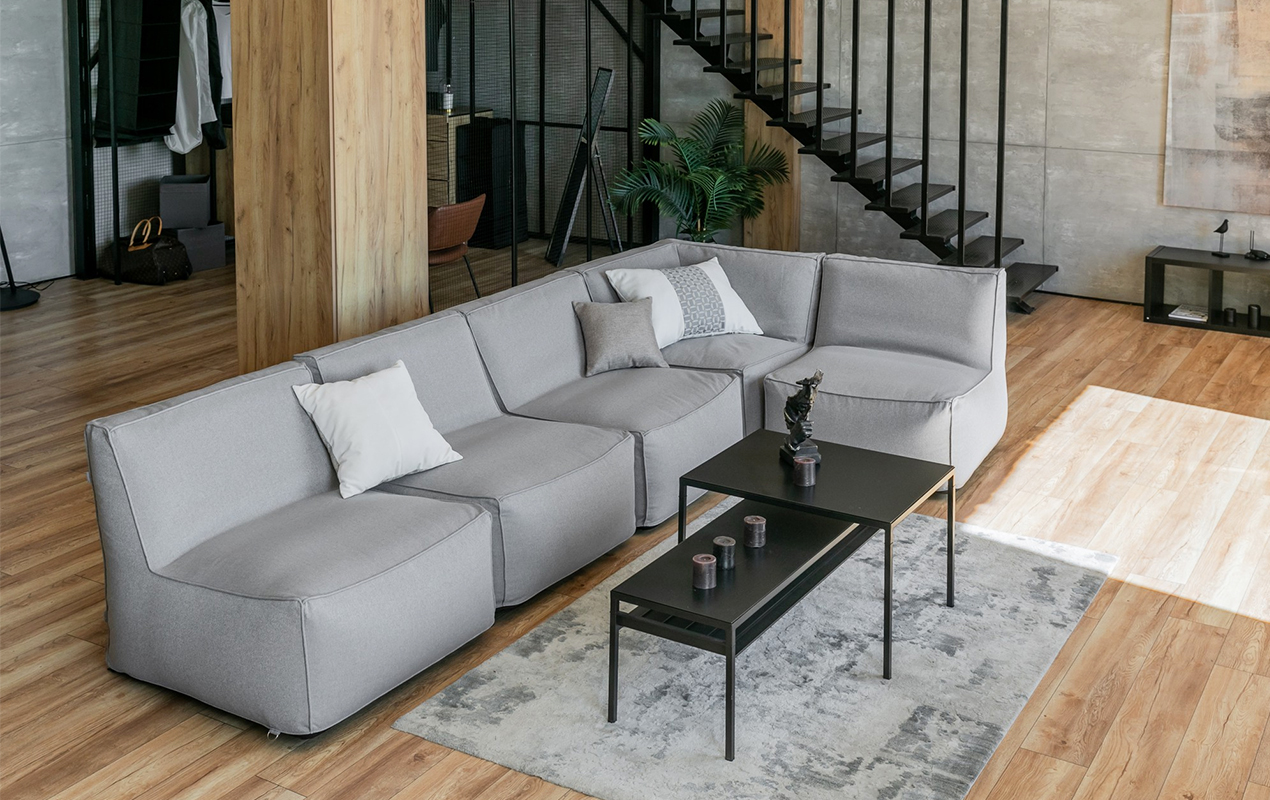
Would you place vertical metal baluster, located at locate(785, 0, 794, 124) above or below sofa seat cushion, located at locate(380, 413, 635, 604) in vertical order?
above

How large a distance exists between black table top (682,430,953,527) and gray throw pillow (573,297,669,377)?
3.01 ft

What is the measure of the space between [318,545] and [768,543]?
1180 millimetres

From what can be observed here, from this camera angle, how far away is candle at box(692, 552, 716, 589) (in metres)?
3.17

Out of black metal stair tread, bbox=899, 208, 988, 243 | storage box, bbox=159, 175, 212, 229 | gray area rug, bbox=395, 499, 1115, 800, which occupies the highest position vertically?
storage box, bbox=159, 175, 212, 229

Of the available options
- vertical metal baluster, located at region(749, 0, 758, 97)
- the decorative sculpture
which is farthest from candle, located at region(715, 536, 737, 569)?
vertical metal baluster, located at region(749, 0, 758, 97)

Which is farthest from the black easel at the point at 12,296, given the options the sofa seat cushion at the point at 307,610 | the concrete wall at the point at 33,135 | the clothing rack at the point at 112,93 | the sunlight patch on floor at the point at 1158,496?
the sunlight patch on floor at the point at 1158,496

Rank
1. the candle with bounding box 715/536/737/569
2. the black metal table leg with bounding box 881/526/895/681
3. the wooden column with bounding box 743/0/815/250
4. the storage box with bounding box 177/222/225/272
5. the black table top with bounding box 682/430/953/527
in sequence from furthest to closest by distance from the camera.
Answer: the storage box with bounding box 177/222/225/272, the wooden column with bounding box 743/0/815/250, the black table top with bounding box 682/430/953/527, the black metal table leg with bounding box 881/526/895/681, the candle with bounding box 715/536/737/569

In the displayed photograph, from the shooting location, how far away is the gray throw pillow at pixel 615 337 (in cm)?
493

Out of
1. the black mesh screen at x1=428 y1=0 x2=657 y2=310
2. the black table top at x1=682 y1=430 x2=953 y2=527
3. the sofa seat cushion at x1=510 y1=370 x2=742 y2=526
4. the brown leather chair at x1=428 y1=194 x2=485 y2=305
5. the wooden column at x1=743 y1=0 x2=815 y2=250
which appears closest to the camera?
the black table top at x1=682 y1=430 x2=953 y2=527

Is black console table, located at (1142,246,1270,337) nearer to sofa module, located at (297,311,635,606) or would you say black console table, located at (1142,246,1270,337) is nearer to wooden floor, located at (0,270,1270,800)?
wooden floor, located at (0,270,1270,800)

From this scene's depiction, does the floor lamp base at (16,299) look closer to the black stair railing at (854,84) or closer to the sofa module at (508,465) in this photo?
the sofa module at (508,465)

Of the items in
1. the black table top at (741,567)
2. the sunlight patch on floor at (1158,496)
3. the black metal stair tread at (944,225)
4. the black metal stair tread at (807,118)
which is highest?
the black metal stair tread at (807,118)

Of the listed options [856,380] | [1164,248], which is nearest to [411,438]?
[856,380]

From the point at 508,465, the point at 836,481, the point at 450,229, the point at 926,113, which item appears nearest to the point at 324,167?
the point at 508,465
